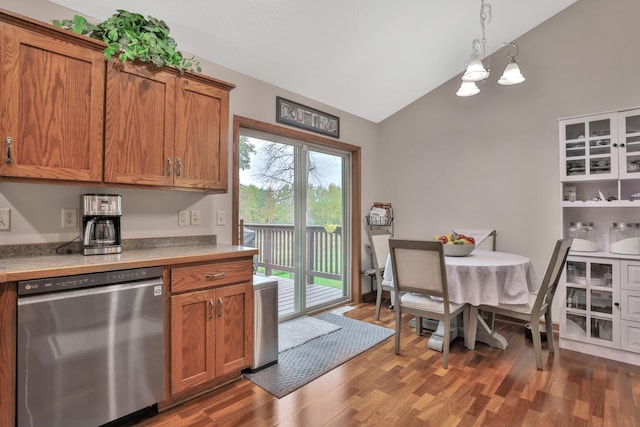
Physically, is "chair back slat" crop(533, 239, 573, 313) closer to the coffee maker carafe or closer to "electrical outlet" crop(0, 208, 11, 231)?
the coffee maker carafe

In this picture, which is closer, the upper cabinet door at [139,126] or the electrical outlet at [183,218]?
the upper cabinet door at [139,126]

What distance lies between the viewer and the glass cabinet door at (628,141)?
8.56ft

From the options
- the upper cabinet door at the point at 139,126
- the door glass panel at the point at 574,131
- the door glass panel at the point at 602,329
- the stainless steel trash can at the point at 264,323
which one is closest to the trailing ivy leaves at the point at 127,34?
the upper cabinet door at the point at 139,126

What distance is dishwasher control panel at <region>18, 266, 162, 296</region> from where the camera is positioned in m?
1.44

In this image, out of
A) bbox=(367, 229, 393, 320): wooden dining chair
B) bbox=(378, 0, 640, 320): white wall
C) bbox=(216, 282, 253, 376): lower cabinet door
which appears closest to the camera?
bbox=(216, 282, 253, 376): lower cabinet door

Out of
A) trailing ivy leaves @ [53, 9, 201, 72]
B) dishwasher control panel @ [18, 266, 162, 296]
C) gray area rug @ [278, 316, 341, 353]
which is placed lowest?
gray area rug @ [278, 316, 341, 353]

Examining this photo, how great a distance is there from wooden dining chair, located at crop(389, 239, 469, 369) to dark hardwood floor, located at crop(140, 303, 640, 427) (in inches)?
11.0

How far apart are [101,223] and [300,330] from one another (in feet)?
6.48

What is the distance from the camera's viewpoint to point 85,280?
1568 millimetres

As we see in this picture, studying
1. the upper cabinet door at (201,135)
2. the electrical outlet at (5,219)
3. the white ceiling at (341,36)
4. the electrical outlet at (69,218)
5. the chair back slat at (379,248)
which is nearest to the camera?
the electrical outlet at (5,219)

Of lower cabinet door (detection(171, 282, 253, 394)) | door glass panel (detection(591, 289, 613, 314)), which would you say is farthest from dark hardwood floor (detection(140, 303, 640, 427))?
door glass panel (detection(591, 289, 613, 314))

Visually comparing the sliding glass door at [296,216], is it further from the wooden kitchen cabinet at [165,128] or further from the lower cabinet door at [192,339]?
the lower cabinet door at [192,339]

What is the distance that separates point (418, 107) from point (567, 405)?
338 centimetres

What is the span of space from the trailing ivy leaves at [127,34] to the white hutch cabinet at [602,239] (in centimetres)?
331
